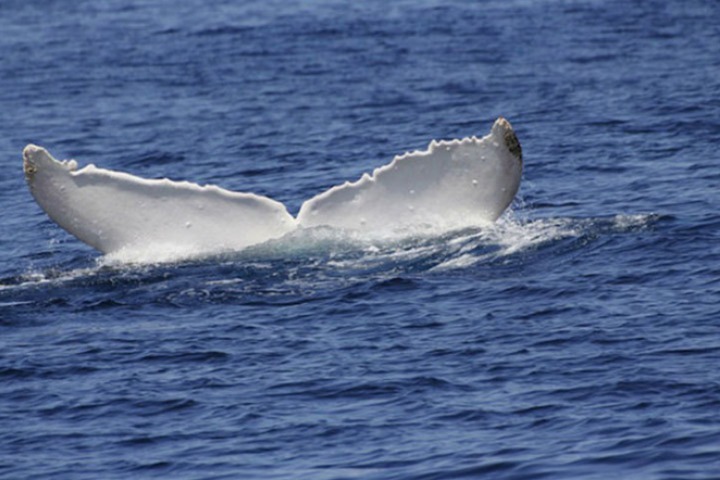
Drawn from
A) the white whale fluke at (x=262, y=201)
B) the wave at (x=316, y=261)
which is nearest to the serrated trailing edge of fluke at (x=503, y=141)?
the white whale fluke at (x=262, y=201)

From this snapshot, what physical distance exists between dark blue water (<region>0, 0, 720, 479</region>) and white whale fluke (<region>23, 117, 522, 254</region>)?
333 millimetres

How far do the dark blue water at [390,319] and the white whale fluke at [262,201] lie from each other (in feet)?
1.09

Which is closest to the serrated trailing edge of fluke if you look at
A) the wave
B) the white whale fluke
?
the white whale fluke

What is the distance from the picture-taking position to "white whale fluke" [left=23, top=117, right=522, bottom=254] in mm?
16703

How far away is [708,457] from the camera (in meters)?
12.0

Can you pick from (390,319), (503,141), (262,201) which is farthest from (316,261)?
(503,141)

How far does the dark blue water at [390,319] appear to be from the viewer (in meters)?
12.9

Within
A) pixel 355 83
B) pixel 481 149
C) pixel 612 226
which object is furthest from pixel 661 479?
pixel 355 83

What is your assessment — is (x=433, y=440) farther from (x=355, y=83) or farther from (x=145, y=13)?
(x=145, y=13)

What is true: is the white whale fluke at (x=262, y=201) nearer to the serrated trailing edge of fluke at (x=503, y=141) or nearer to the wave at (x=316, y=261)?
the serrated trailing edge of fluke at (x=503, y=141)

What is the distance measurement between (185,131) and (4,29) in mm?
17493

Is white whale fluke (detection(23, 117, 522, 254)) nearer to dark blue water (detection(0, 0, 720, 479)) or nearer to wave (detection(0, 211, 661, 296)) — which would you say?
wave (detection(0, 211, 661, 296))

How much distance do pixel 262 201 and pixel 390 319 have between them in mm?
1906

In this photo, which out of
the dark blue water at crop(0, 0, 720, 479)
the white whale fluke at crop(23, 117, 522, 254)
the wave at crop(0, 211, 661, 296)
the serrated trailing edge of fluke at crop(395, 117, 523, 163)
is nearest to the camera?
the dark blue water at crop(0, 0, 720, 479)
